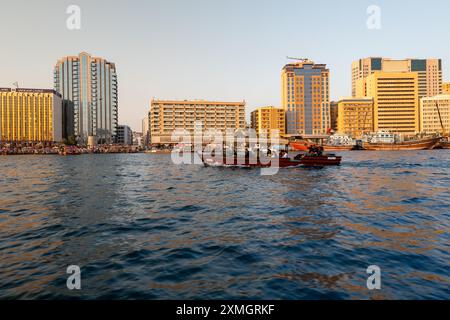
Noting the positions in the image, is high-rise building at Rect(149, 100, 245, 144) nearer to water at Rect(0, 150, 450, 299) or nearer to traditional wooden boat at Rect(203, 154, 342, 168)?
traditional wooden boat at Rect(203, 154, 342, 168)

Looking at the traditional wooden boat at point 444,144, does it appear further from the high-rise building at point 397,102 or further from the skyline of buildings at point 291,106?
the high-rise building at point 397,102

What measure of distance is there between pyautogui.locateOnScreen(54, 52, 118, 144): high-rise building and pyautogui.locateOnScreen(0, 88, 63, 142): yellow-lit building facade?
72.8 ft

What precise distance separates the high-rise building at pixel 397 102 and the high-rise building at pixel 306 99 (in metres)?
28.0

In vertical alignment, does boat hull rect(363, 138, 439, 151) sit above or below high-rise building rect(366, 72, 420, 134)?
below

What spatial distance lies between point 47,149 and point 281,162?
400ft

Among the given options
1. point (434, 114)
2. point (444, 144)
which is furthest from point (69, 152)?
point (434, 114)

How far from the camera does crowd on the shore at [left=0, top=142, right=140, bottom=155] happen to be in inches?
4847

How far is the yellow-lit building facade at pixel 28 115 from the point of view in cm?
14600

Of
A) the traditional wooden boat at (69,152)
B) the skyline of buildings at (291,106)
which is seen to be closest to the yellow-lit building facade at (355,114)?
the skyline of buildings at (291,106)

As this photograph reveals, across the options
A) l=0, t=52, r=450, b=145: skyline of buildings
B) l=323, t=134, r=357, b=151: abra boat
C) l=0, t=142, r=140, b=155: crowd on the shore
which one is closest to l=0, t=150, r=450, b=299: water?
l=323, t=134, r=357, b=151: abra boat

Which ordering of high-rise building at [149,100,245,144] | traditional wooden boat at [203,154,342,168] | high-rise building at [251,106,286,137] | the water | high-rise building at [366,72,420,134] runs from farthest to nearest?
high-rise building at [251,106,286,137] < high-rise building at [366,72,420,134] < high-rise building at [149,100,245,144] < traditional wooden boat at [203,154,342,168] < the water

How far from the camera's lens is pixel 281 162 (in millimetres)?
42312

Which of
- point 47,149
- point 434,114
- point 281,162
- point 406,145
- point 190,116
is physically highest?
point 190,116

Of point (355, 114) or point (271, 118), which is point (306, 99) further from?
point (355, 114)
